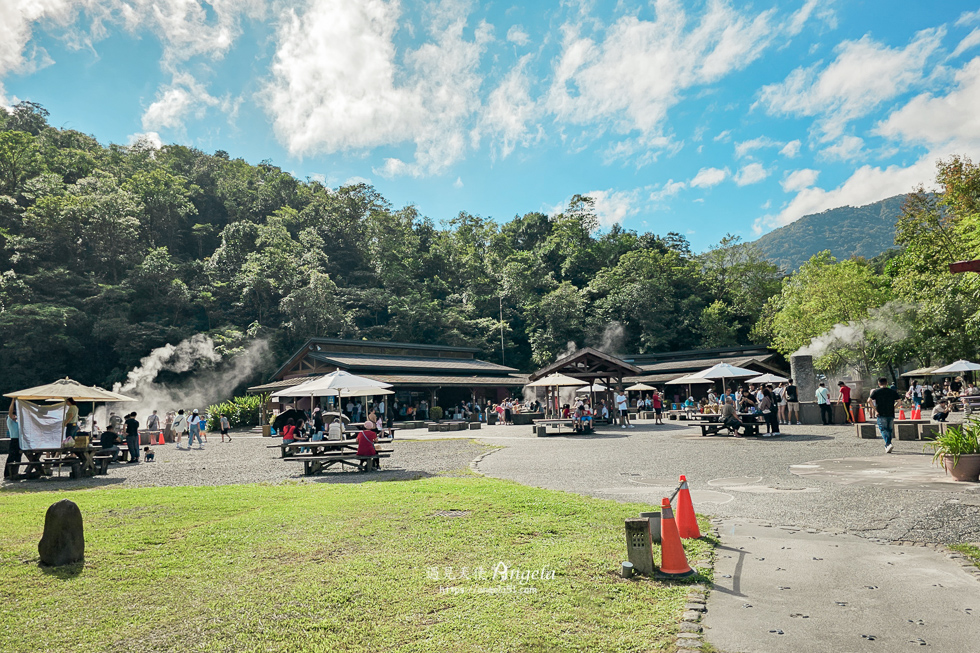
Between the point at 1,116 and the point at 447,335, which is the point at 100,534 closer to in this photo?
the point at 447,335

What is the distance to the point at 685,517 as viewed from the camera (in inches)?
219

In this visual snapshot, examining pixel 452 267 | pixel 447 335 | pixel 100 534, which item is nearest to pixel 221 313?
pixel 447 335

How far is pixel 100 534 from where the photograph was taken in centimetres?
617

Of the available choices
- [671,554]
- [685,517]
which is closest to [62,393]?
[685,517]

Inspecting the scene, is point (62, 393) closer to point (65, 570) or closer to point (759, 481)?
point (65, 570)

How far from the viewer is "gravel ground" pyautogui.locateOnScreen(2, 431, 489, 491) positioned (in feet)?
37.0

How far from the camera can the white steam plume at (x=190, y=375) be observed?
140 feet

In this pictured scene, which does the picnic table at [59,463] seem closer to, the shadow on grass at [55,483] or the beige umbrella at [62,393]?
the shadow on grass at [55,483]

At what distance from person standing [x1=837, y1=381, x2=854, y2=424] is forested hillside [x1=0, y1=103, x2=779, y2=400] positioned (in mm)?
33830

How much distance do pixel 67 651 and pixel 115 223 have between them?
55419mm

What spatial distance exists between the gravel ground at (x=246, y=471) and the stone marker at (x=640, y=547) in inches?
263

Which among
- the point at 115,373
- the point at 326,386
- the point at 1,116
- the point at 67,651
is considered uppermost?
the point at 1,116

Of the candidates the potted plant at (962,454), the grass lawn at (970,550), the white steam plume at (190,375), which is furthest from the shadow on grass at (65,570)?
the white steam plume at (190,375)

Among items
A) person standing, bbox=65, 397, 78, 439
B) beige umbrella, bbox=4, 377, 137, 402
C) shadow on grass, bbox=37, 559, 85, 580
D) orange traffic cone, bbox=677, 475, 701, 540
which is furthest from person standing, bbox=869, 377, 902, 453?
person standing, bbox=65, 397, 78, 439
